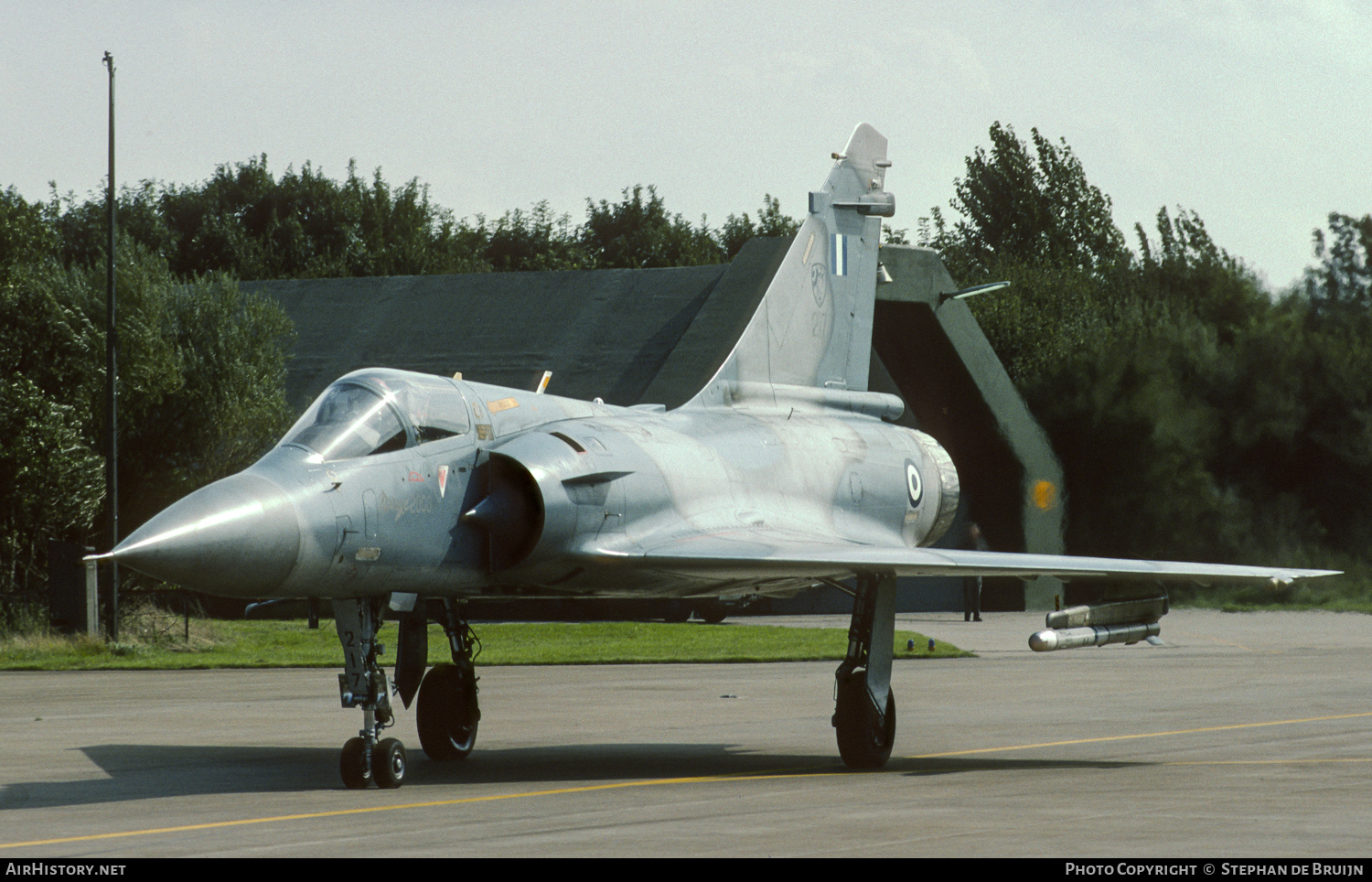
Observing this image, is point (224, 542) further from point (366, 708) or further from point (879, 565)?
point (879, 565)

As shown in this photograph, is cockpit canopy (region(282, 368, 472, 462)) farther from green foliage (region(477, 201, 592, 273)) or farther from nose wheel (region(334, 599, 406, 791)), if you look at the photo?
green foliage (region(477, 201, 592, 273))

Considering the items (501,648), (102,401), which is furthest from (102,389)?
(501,648)

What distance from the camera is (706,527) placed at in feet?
44.0

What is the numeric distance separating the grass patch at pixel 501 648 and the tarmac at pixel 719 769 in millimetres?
1851

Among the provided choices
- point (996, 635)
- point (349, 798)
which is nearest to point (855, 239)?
point (349, 798)

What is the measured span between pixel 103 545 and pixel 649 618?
1141 cm

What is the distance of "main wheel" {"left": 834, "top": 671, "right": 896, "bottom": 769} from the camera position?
13117mm

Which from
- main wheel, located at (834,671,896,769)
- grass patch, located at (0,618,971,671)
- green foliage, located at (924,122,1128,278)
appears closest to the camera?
main wheel, located at (834,671,896,769)

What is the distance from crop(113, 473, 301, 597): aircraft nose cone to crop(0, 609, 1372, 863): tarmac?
1.46 metres

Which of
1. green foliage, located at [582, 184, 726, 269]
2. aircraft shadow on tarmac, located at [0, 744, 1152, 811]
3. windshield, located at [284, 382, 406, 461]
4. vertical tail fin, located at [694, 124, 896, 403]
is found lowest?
aircraft shadow on tarmac, located at [0, 744, 1152, 811]

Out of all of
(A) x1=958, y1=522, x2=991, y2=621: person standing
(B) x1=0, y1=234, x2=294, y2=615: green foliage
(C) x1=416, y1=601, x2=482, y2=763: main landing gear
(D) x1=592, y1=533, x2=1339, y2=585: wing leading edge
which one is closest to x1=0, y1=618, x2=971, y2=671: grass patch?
(B) x1=0, y1=234, x2=294, y2=615: green foliage

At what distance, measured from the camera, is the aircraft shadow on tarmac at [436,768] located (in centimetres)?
1180

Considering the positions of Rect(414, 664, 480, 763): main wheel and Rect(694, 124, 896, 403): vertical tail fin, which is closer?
Rect(414, 664, 480, 763): main wheel

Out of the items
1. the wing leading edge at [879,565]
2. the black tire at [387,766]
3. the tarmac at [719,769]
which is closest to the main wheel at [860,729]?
the tarmac at [719,769]
